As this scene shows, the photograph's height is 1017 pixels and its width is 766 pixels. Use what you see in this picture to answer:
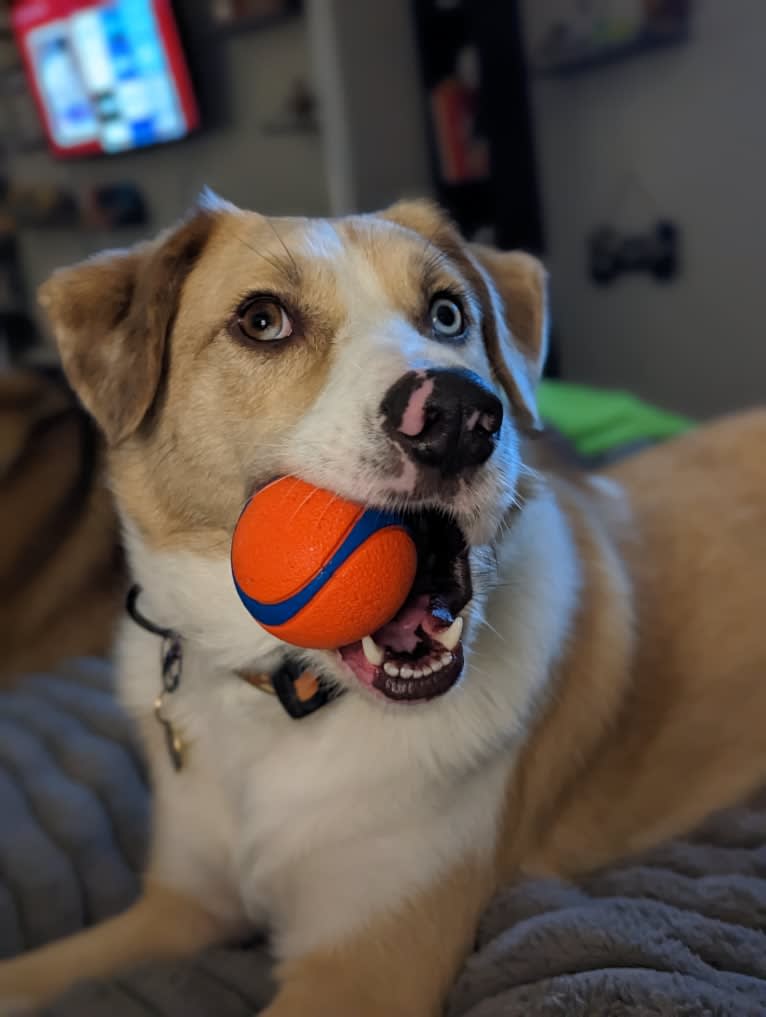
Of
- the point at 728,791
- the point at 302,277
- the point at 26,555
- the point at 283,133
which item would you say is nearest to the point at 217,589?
the point at 302,277

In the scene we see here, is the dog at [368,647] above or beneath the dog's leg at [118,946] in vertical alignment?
above

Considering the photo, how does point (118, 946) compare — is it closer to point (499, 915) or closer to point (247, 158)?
point (499, 915)

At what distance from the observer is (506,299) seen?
5.00 feet

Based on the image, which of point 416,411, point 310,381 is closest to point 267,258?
point 310,381

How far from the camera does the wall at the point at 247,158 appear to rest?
4.82 metres

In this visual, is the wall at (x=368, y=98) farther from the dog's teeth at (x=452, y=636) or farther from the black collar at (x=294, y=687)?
the dog's teeth at (x=452, y=636)

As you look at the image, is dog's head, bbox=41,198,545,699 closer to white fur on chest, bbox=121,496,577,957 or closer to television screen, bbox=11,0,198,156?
white fur on chest, bbox=121,496,577,957

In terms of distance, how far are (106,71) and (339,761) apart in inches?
191

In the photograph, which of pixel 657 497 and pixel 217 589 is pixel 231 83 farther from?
pixel 217 589

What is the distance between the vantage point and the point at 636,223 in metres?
4.12

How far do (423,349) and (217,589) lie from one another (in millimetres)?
A: 416

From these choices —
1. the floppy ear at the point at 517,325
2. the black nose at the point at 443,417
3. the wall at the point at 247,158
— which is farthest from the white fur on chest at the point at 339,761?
the wall at the point at 247,158

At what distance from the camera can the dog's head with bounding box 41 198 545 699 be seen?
38.3 inches

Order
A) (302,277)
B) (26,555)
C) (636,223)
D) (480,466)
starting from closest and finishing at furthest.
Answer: (480,466), (302,277), (26,555), (636,223)
